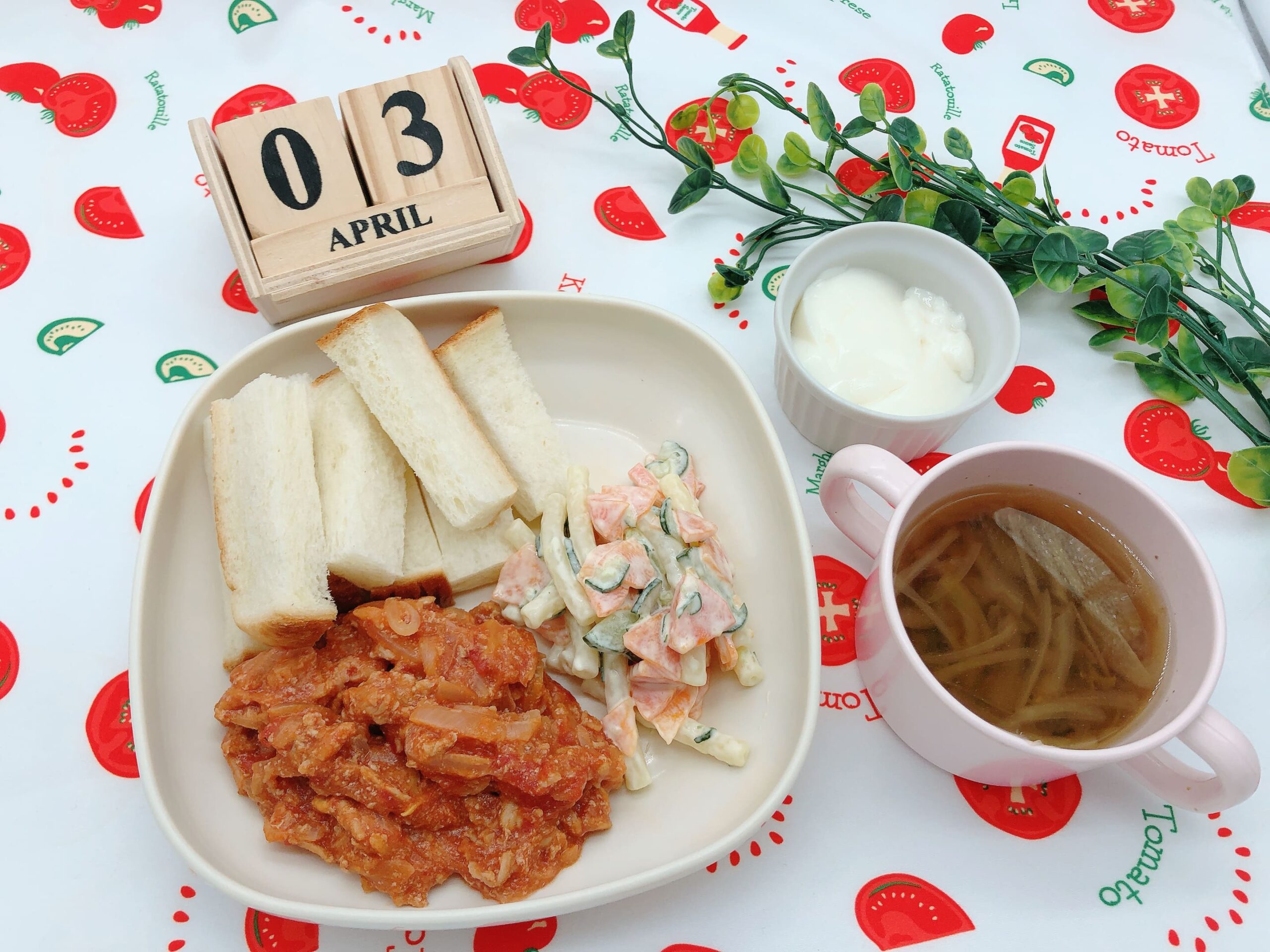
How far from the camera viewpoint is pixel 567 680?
150cm

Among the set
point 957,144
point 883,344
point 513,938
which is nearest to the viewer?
point 513,938

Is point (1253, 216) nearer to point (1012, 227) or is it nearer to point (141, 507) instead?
point (1012, 227)

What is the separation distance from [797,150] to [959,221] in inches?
15.5

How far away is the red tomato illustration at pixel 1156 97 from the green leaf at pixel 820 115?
776 mm

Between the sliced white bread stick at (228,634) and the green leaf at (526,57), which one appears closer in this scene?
the sliced white bread stick at (228,634)

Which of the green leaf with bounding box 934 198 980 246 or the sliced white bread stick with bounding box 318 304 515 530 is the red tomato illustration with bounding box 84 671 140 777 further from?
the green leaf with bounding box 934 198 980 246

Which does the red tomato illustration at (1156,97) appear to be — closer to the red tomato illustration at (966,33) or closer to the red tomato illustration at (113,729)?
the red tomato illustration at (966,33)

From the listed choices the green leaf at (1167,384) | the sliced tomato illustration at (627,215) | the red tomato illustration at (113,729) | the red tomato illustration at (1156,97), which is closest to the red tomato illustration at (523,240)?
the sliced tomato illustration at (627,215)

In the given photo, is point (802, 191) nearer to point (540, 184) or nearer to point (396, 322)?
point (540, 184)

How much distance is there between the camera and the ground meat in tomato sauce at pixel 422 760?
125 cm

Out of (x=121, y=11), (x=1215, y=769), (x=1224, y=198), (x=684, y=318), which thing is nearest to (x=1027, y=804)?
(x=1215, y=769)

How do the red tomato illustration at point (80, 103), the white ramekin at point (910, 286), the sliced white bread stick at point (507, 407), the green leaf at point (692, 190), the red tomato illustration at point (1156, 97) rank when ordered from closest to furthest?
the white ramekin at point (910, 286)
the sliced white bread stick at point (507, 407)
the green leaf at point (692, 190)
the red tomato illustration at point (80, 103)
the red tomato illustration at point (1156, 97)

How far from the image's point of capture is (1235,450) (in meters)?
1.72

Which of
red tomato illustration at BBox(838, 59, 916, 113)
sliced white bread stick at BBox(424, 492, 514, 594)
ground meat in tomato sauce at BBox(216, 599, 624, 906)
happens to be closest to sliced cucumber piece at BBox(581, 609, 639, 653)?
ground meat in tomato sauce at BBox(216, 599, 624, 906)
